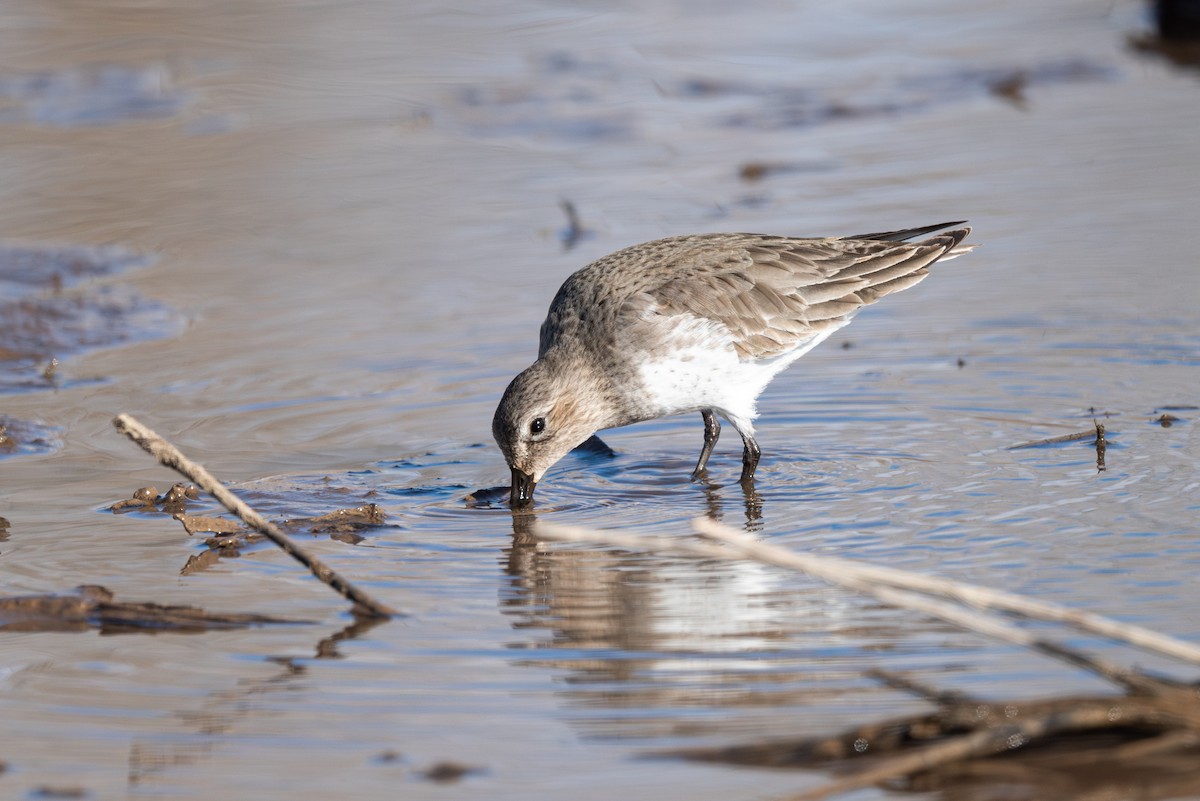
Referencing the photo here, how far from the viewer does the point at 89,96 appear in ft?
46.8

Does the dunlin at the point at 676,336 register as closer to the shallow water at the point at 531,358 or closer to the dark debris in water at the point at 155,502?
the shallow water at the point at 531,358

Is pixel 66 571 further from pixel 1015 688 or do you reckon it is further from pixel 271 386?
pixel 1015 688

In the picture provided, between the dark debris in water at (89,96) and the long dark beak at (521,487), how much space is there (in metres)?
8.17

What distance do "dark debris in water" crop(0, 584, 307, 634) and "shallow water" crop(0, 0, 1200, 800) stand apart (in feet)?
0.28

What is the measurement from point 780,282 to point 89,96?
8947 millimetres

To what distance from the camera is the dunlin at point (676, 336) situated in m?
6.83

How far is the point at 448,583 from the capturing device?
5.42 metres

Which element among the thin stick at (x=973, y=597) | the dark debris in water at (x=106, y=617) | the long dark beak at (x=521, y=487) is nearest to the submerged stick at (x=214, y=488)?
the dark debris in water at (x=106, y=617)

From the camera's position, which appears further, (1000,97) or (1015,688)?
(1000,97)

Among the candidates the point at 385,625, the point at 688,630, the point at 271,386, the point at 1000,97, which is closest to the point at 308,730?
the point at 385,625

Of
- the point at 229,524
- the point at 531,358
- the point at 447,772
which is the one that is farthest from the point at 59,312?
the point at 447,772

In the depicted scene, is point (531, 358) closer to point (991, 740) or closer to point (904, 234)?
point (904, 234)

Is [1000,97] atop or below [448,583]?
atop

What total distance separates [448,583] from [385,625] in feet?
1.64
